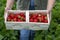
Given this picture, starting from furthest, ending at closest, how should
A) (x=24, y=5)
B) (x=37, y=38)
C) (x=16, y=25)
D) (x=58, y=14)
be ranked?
(x=58, y=14), (x=37, y=38), (x=24, y=5), (x=16, y=25)

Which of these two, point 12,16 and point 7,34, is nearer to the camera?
point 12,16

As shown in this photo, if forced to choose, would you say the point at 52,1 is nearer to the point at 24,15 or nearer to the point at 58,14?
the point at 24,15

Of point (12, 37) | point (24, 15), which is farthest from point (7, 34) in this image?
point (24, 15)

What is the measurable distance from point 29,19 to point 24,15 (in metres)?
0.12

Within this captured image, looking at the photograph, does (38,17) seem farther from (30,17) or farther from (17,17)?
(17,17)

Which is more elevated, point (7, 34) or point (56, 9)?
point (56, 9)

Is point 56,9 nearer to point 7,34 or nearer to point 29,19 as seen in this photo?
point 7,34

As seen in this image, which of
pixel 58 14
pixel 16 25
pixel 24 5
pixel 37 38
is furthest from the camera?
pixel 58 14

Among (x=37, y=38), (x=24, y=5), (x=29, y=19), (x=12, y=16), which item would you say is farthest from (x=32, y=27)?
(x=37, y=38)

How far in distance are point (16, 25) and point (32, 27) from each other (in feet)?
0.64

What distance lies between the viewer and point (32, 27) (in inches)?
108

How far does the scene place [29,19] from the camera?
276cm

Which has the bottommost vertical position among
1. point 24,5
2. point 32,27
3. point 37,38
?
point 37,38

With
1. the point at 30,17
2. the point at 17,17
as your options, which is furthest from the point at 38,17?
the point at 17,17
